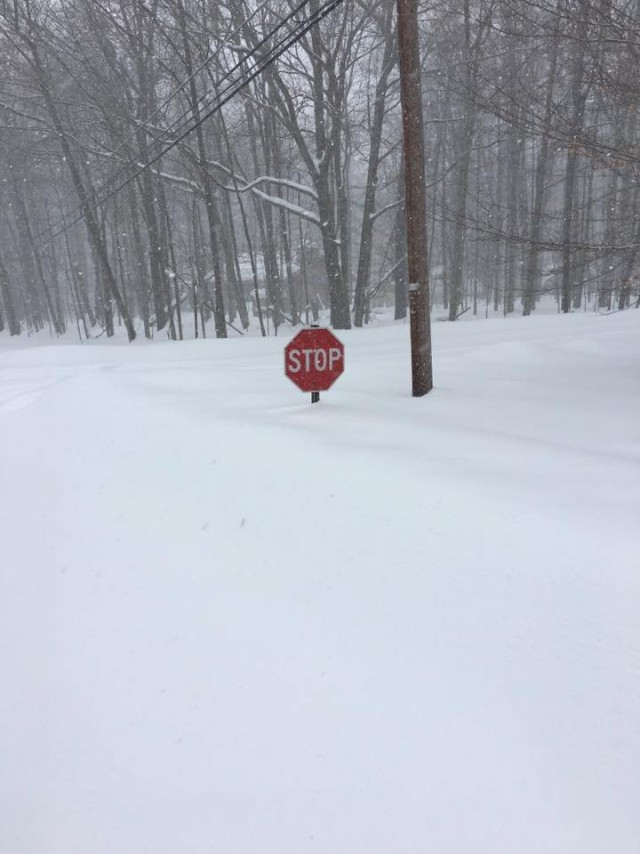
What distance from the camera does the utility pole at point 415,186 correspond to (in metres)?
5.90

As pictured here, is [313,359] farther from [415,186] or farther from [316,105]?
[316,105]

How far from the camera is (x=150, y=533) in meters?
4.12

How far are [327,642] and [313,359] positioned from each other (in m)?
3.40

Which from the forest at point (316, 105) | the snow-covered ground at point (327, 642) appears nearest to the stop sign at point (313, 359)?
the snow-covered ground at point (327, 642)

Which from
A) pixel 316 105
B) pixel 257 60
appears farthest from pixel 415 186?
pixel 316 105

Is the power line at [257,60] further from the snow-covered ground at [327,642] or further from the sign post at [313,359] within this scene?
the snow-covered ground at [327,642]

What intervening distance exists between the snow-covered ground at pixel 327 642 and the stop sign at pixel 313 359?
0.49 m

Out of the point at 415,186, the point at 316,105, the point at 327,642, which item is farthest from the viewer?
the point at 316,105

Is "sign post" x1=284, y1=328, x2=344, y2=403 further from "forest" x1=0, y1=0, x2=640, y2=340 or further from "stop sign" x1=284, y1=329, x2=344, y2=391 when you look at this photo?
"forest" x1=0, y1=0, x2=640, y2=340

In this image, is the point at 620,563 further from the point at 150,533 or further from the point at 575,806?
the point at 150,533

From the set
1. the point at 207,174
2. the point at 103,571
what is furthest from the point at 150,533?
the point at 207,174

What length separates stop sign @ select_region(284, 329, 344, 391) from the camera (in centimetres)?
564

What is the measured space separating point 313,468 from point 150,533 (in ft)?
4.37

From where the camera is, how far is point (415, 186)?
6.18 meters
